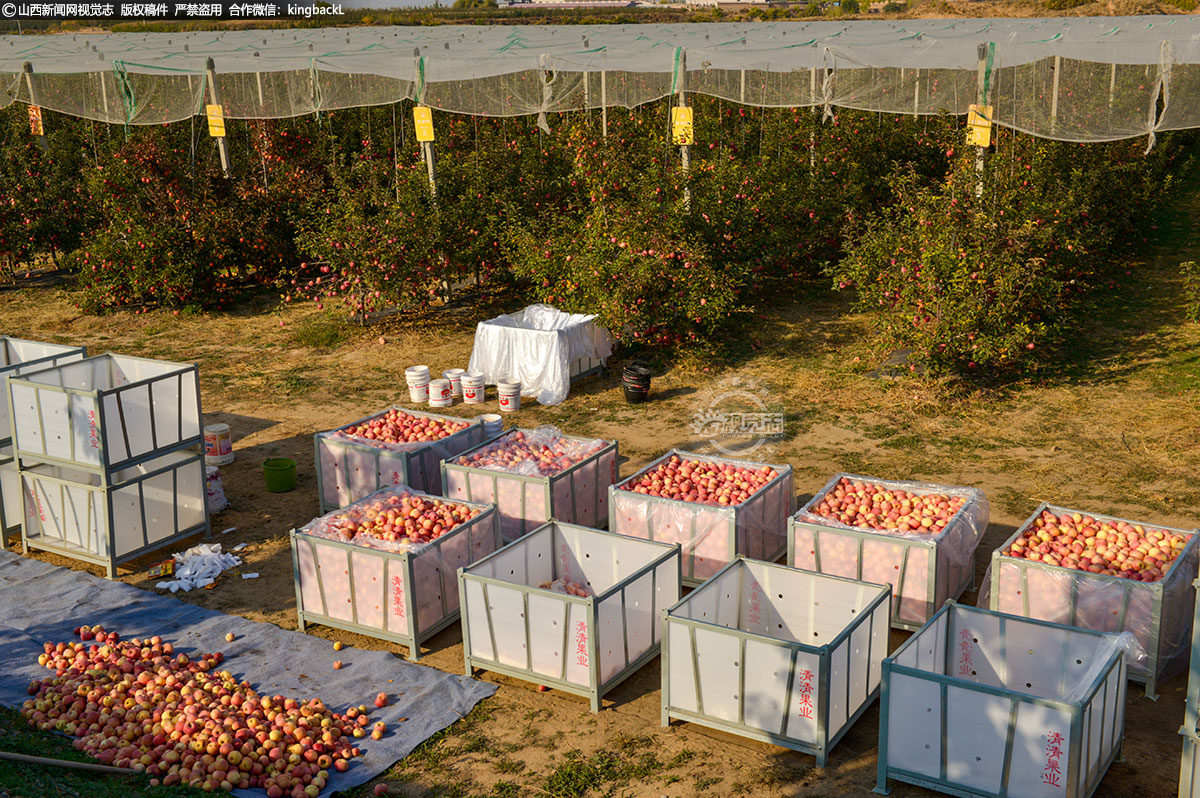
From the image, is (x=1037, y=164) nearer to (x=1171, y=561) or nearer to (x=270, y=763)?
(x=1171, y=561)

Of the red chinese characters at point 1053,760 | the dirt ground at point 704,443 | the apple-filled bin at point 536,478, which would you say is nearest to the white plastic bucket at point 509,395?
the dirt ground at point 704,443

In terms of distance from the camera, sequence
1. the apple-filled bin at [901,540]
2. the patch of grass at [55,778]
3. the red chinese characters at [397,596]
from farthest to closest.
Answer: the apple-filled bin at [901,540] < the red chinese characters at [397,596] < the patch of grass at [55,778]

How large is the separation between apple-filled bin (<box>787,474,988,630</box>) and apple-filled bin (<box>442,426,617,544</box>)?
2472 mm

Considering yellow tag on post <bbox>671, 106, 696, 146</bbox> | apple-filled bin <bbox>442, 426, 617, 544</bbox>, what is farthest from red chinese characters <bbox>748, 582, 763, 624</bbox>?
yellow tag on post <bbox>671, 106, 696, 146</bbox>

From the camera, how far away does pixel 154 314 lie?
2188 cm

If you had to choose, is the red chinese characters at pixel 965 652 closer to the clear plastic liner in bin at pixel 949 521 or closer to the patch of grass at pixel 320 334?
the clear plastic liner in bin at pixel 949 521

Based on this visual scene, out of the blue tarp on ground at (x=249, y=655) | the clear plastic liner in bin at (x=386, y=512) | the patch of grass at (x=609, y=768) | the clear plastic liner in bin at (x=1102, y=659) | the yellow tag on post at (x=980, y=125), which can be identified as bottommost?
the patch of grass at (x=609, y=768)

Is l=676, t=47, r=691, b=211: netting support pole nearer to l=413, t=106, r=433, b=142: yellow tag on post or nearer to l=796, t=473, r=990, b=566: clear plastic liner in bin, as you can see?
l=413, t=106, r=433, b=142: yellow tag on post

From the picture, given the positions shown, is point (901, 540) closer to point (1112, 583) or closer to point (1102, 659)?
point (1112, 583)

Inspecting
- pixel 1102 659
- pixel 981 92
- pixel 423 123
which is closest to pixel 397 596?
pixel 1102 659

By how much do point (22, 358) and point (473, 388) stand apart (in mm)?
5859

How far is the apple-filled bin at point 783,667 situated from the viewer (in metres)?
8.03

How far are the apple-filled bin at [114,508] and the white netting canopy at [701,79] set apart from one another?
10620mm

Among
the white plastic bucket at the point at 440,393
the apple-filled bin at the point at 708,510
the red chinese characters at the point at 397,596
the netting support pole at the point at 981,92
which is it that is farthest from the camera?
the netting support pole at the point at 981,92
